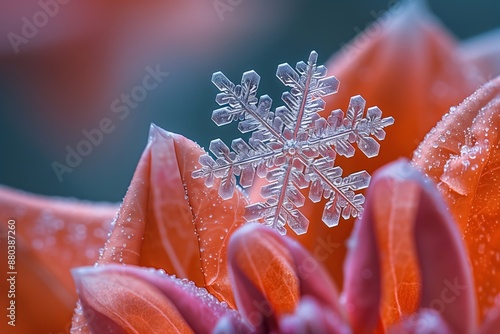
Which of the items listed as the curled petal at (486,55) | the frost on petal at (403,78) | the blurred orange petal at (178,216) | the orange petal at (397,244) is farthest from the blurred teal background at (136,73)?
the orange petal at (397,244)

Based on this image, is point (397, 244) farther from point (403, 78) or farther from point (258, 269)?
point (403, 78)

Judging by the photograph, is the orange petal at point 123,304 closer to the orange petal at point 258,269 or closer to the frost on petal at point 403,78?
the orange petal at point 258,269

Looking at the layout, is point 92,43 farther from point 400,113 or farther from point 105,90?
point 400,113

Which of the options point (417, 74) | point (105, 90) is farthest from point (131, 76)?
point (417, 74)

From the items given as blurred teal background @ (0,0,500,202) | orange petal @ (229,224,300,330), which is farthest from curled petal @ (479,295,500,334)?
blurred teal background @ (0,0,500,202)

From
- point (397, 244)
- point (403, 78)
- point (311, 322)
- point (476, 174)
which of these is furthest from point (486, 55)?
point (311, 322)

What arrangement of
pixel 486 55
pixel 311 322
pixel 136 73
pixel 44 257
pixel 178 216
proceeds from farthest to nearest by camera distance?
pixel 136 73
pixel 486 55
pixel 44 257
pixel 178 216
pixel 311 322
